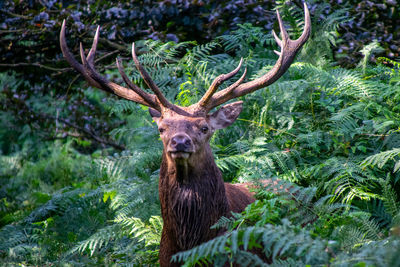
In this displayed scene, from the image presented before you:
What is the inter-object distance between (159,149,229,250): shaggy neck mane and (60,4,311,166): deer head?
113 mm

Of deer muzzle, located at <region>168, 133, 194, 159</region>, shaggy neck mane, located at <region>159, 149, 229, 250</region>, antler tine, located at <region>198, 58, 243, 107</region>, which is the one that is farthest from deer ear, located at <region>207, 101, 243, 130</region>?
deer muzzle, located at <region>168, 133, 194, 159</region>

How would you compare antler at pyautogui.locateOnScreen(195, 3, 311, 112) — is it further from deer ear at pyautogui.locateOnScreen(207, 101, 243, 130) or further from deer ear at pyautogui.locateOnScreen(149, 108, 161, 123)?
deer ear at pyautogui.locateOnScreen(149, 108, 161, 123)

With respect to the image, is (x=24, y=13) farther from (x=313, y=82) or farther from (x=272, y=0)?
(x=313, y=82)

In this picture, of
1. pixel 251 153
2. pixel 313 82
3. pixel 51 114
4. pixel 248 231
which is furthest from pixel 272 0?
pixel 248 231

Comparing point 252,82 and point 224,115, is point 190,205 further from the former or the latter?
point 252,82

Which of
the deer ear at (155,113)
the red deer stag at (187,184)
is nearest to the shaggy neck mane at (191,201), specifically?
the red deer stag at (187,184)

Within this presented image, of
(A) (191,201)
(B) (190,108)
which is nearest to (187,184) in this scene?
(A) (191,201)

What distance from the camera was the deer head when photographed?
4391 millimetres

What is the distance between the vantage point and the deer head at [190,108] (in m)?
4.39

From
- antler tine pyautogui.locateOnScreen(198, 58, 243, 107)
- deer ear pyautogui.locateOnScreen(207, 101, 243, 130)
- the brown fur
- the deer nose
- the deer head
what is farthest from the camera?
deer ear pyautogui.locateOnScreen(207, 101, 243, 130)

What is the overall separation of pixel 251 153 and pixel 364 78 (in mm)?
1736

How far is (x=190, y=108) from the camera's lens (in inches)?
193

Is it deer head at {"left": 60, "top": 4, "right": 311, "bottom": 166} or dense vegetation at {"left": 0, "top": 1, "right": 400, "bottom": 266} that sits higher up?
deer head at {"left": 60, "top": 4, "right": 311, "bottom": 166}

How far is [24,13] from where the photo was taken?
27.8 ft
